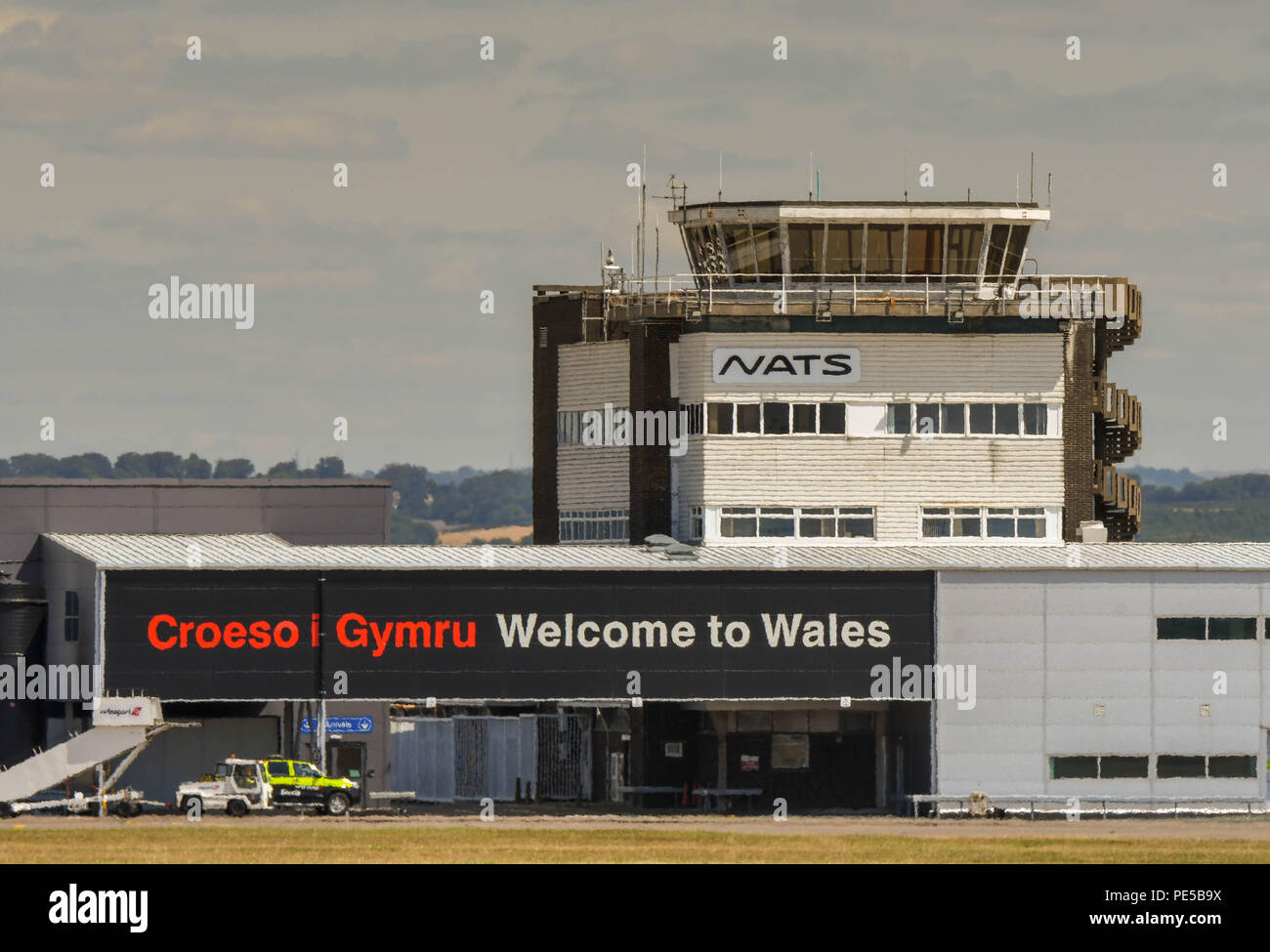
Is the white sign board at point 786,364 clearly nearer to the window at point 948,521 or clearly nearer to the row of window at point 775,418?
the row of window at point 775,418

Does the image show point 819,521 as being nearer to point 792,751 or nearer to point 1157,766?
point 792,751

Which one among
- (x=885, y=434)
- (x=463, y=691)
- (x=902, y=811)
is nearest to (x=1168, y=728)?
(x=902, y=811)

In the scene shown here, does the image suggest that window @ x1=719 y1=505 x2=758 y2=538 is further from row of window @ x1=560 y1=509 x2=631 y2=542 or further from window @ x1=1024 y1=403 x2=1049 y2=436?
window @ x1=1024 y1=403 x2=1049 y2=436

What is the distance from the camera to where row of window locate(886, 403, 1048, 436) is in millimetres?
88062

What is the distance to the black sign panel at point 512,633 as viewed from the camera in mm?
76688

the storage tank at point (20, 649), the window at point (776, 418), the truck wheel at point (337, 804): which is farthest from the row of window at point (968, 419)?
the storage tank at point (20, 649)

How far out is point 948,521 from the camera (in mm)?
87875

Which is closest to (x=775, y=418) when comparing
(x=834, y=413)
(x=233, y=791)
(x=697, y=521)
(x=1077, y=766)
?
(x=834, y=413)

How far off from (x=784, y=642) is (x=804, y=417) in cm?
1161

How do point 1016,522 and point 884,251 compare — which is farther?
point 884,251

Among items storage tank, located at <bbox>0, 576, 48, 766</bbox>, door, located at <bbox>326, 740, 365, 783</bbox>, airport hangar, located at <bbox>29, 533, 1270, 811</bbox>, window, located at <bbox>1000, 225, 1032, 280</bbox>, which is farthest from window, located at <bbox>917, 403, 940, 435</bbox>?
storage tank, located at <bbox>0, 576, 48, 766</bbox>

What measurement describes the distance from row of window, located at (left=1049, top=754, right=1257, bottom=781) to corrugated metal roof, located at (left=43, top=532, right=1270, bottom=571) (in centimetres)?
580

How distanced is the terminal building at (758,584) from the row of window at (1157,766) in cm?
10

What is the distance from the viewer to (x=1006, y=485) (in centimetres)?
8812
